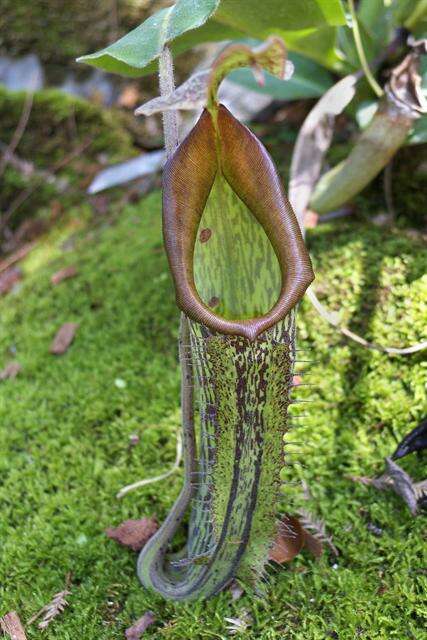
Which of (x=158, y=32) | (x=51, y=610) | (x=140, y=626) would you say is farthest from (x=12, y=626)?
(x=158, y=32)

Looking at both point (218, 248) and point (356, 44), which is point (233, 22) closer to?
point (356, 44)

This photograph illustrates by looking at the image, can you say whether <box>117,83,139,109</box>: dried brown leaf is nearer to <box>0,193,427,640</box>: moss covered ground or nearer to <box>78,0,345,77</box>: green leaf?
<box>0,193,427,640</box>: moss covered ground

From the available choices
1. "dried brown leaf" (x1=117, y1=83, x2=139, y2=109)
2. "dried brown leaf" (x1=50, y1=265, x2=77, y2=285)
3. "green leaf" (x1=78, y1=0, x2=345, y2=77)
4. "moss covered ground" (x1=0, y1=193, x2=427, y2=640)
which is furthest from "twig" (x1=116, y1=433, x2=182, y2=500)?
"dried brown leaf" (x1=117, y1=83, x2=139, y2=109)

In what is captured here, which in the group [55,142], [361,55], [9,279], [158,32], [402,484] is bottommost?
[9,279]

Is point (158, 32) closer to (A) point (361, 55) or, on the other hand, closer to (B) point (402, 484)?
(A) point (361, 55)

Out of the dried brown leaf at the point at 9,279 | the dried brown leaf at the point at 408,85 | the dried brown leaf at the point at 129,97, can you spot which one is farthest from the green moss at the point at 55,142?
the dried brown leaf at the point at 408,85

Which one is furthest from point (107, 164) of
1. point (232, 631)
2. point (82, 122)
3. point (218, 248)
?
point (232, 631)

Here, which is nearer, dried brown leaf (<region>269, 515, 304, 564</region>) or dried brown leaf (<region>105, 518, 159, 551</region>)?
dried brown leaf (<region>269, 515, 304, 564</region>)
